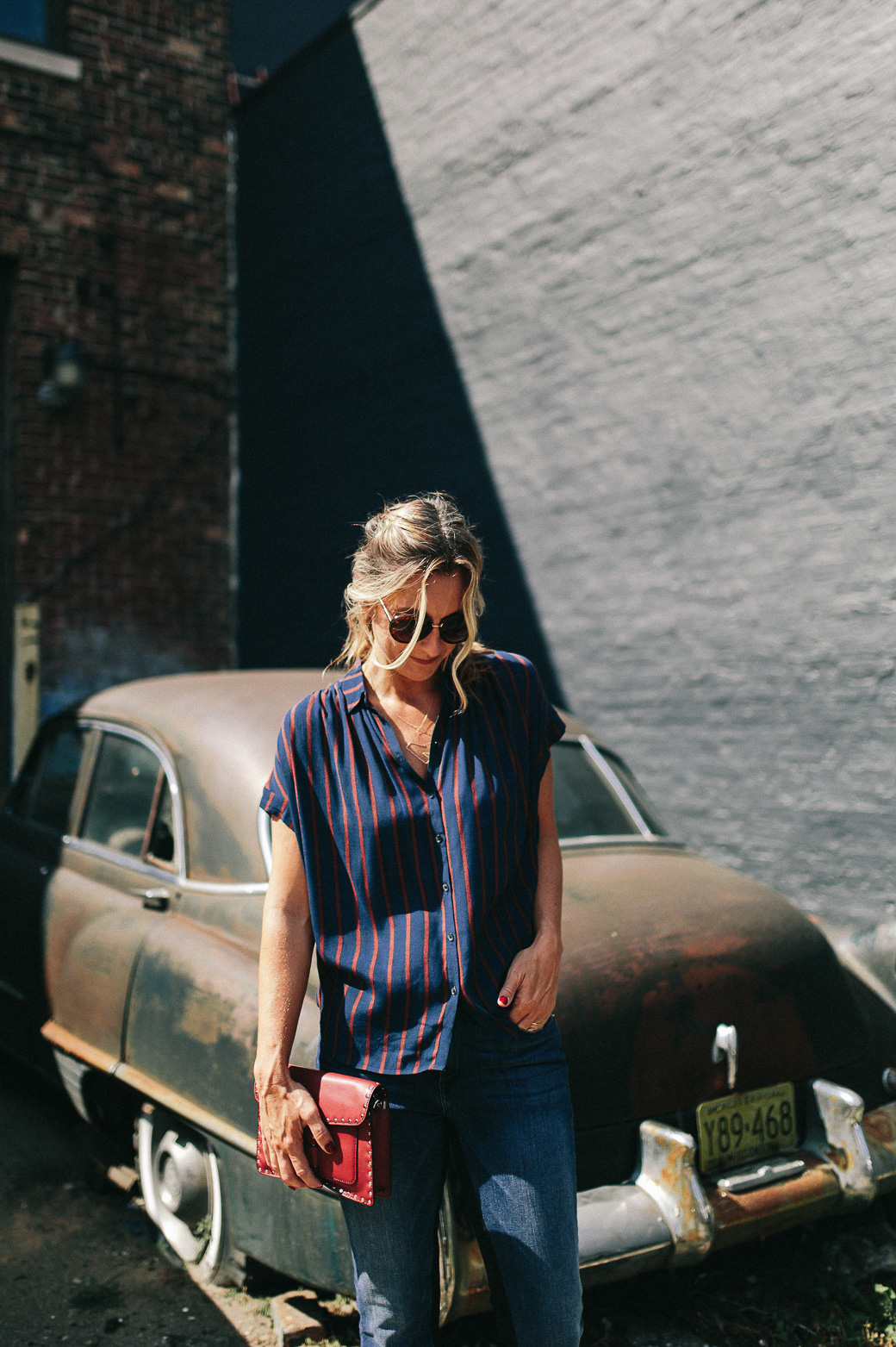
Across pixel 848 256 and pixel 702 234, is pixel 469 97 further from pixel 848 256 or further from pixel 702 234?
pixel 848 256

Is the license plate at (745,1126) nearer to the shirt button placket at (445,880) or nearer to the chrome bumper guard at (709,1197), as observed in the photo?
the chrome bumper guard at (709,1197)

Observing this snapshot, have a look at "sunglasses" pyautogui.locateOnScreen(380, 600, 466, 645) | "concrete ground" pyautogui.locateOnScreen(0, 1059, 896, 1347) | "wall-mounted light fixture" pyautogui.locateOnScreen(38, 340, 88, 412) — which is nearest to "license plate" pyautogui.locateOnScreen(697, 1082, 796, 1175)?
"concrete ground" pyautogui.locateOnScreen(0, 1059, 896, 1347)

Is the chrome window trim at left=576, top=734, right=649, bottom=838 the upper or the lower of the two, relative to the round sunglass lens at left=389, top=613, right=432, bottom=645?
lower

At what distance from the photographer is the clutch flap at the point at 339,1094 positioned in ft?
5.80

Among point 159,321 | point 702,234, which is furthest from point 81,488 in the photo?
point 702,234

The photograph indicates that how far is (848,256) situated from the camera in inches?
208

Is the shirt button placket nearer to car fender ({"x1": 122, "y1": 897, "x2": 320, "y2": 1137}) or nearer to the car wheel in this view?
car fender ({"x1": 122, "y1": 897, "x2": 320, "y2": 1137})

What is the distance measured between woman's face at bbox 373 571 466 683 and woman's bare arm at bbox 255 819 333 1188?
0.35m

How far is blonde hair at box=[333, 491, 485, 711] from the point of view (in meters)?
1.87

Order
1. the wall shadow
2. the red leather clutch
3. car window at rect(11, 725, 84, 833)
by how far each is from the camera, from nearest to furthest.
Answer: the red leather clutch
car window at rect(11, 725, 84, 833)
the wall shadow

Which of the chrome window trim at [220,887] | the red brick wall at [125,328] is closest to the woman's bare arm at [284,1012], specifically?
the chrome window trim at [220,887]

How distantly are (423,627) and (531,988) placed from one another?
64 centimetres

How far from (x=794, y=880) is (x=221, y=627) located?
4997mm

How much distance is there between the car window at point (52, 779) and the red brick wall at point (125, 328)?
3.64m
